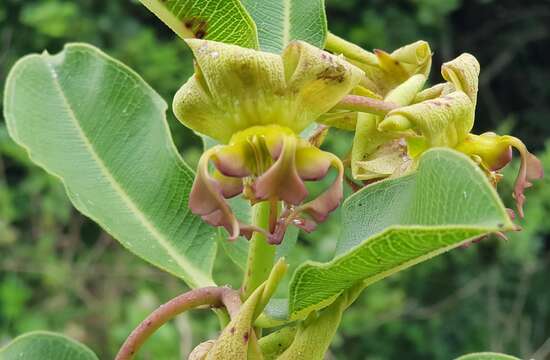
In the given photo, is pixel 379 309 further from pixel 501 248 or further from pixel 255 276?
pixel 255 276

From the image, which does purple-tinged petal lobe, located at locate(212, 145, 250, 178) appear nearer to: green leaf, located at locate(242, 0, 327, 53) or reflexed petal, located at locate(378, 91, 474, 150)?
reflexed petal, located at locate(378, 91, 474, 150)

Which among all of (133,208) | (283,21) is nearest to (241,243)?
(133,208)

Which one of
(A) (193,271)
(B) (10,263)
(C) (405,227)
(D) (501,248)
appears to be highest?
(C) (405,227)

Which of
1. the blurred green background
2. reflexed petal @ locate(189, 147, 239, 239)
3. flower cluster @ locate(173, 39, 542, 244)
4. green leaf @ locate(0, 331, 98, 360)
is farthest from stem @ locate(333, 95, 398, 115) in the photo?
the blurred green background

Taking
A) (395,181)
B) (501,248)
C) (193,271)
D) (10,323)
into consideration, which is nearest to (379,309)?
(501,248)

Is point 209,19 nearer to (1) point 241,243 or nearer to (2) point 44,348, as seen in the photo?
(1) point 241,243

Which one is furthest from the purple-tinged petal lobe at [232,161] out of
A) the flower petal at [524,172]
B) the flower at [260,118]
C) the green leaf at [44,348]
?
the green leaf at [44,348]

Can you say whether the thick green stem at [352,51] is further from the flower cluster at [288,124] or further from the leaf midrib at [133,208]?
the leaf midrib at [133,208]
